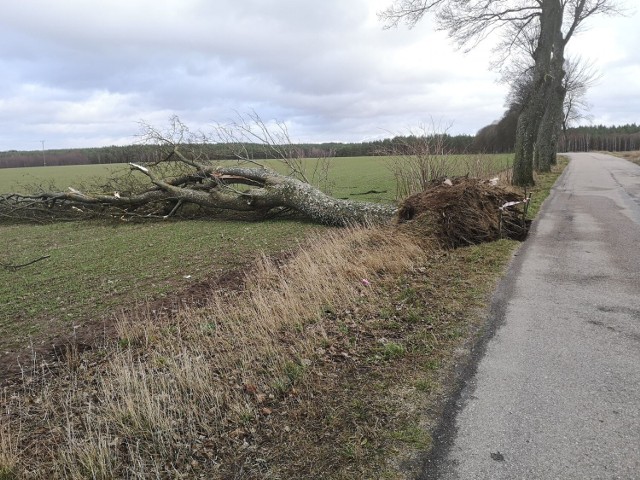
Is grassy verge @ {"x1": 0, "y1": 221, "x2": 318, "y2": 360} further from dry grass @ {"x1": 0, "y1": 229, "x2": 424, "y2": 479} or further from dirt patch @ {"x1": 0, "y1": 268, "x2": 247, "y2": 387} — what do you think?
dry grass @ {"x1": 0, "y1": 229, "x2": 424, "y2": 479}

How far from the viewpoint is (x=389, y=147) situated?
1482cm

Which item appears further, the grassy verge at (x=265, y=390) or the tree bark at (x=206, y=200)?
the tree bark at (x=206, y=200)

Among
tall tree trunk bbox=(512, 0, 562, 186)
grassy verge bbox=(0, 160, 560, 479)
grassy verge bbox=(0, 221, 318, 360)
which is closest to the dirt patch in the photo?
grassy verge bbox=(0, 221, 318, 360)

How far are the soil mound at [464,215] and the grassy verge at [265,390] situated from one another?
2399 mm

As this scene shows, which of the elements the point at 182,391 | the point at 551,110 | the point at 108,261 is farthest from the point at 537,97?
the point at 182,391

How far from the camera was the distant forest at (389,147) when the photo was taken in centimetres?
1519

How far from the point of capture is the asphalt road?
2719 mm

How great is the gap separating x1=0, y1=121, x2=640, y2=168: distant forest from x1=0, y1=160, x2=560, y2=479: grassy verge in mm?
9378

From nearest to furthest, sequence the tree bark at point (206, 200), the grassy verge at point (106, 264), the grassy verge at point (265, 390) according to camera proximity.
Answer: the grassy verge at point (265, 390) → the grassy verge at point (106, 264) → the tree bark at point (206, 200)

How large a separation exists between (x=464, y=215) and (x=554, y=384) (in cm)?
558

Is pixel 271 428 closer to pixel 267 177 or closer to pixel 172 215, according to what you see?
pixel 267 177

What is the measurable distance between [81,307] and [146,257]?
9.50 ft

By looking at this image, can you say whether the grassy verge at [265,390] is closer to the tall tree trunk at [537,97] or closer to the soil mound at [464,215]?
the soil mound at [464,215]

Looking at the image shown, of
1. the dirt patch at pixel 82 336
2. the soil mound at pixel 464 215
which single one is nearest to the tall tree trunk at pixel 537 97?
the soil mound at pixel 464 215
